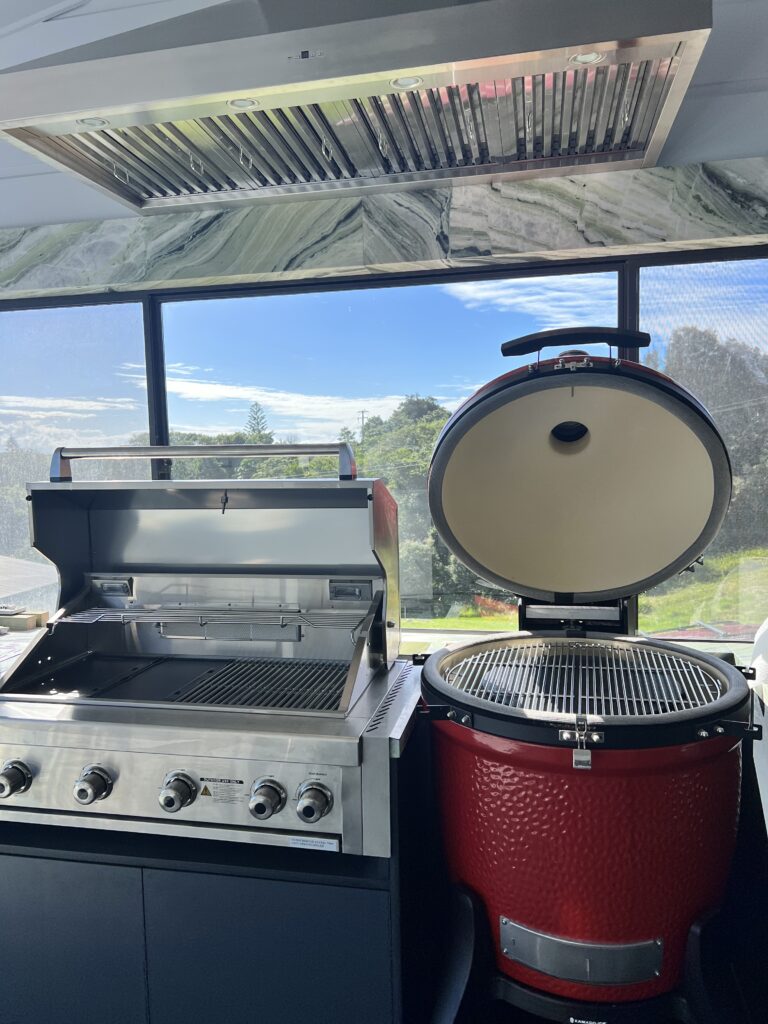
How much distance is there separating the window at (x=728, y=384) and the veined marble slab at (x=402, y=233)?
121 mm

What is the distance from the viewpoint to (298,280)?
2303 mm

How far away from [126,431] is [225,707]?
1.31 m

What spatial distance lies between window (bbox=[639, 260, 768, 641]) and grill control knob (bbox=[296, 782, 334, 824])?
1205 millimetres

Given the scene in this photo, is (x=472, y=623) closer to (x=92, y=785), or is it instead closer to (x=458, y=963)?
(x=458, y=963)

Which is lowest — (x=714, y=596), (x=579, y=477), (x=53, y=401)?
(x=714, y=596)

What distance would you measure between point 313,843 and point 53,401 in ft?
6.03

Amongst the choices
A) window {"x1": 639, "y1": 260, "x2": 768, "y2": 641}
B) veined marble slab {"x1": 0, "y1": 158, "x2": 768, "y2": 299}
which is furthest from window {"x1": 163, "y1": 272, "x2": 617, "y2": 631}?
window {"x1": 639, "y1": 260, "x2": 768, "y2": 641}

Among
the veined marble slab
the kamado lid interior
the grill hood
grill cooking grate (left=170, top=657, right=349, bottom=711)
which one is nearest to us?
the grill hood

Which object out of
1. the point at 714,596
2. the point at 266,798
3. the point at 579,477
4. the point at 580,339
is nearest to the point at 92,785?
the point at 266,798

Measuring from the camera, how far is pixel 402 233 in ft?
6.92

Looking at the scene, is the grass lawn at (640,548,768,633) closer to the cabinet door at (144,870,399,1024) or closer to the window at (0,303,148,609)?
the cabinet door at (144,870,399,1024)

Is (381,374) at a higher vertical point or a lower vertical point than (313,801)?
higher

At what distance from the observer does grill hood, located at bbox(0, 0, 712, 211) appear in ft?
3.58

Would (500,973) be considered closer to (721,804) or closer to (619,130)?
(721,804)
